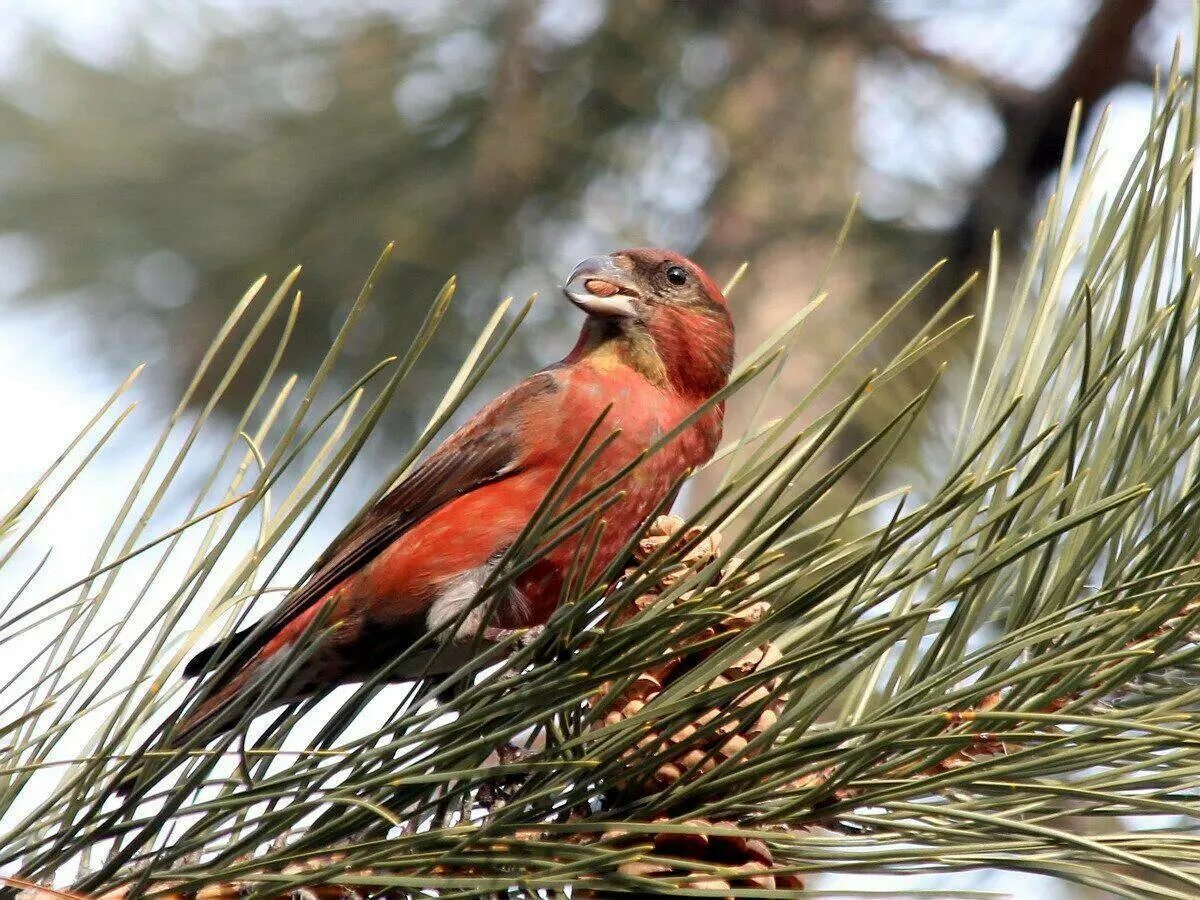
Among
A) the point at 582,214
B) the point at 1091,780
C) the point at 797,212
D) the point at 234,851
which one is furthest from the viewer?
the point at 797,212

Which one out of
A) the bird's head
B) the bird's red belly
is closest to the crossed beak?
the bird's head

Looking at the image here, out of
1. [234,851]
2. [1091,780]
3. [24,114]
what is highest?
[24,114]

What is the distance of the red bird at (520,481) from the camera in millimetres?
2582

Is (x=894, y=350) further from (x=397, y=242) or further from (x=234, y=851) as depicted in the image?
(x=234, y=851)

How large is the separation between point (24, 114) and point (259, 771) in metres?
3.01

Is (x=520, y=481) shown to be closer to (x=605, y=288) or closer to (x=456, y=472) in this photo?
(x=456, y=472)

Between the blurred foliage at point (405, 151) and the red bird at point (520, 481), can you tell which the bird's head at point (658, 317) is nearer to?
the red bird at point (520, 481)

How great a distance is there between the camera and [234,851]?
131 cm

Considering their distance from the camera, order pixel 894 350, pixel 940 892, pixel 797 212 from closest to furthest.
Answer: pixel 940 892 < pixel 894 350 < pixel 797 212

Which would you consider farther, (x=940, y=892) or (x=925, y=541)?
(x=925, y=541)

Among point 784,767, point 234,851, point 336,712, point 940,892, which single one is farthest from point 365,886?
point 940,892

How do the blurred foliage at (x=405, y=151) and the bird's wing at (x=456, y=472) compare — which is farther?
the blurred foliage at (x=405, y=151)

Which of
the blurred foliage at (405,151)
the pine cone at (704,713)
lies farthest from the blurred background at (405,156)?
the pine cone at (704,713)

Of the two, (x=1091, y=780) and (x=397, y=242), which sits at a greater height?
(x=397, y=242)
